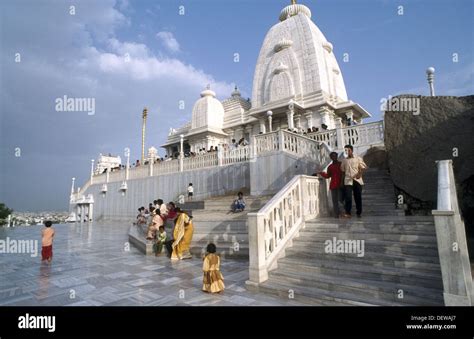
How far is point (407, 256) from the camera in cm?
432

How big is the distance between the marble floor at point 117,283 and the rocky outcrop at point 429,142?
4.76 meters

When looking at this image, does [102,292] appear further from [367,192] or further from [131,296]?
[367,192]

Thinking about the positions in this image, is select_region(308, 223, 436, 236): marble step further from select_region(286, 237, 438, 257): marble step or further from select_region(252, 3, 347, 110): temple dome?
select_region(252, 3, 347, 110): temple dome

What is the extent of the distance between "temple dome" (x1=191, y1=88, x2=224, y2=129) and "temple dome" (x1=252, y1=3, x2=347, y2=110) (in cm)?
461

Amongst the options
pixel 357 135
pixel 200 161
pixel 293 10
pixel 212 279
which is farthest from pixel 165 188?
pixel 293 10

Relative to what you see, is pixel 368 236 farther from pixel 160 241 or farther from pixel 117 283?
pixel 160 241

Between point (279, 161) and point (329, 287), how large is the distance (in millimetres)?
7369

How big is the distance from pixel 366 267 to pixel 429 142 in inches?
163

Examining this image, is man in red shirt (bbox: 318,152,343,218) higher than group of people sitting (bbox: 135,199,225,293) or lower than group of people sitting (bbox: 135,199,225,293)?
higher

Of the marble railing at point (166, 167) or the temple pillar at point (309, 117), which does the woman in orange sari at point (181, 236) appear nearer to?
the marble railing at point (166, 167)

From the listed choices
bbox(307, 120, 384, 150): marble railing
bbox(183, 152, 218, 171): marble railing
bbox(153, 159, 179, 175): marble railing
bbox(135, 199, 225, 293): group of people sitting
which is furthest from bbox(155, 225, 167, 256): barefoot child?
bbox(153, 159, 179, 175): marble railing

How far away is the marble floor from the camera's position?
13.6ft

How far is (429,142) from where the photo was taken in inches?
256
